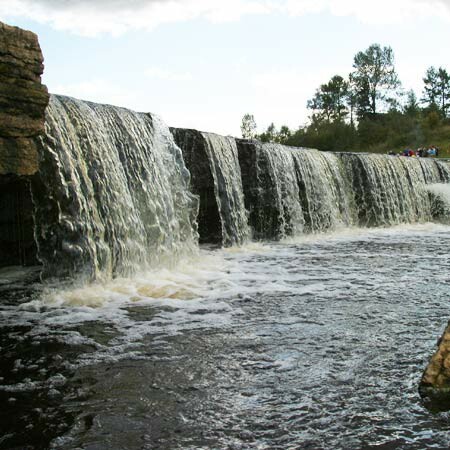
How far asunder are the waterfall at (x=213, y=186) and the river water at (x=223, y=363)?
16.1ft

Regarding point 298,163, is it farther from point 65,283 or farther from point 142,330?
point 142,330

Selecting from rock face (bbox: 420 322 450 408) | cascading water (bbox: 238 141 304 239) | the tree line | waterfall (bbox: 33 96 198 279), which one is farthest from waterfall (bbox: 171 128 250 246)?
the tree line

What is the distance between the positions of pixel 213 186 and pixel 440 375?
31.2 feet

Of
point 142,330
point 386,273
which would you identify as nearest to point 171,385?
point 142,330

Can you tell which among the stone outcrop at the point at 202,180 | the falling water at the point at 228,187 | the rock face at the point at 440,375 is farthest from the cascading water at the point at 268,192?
the rock face at the point at 440,375

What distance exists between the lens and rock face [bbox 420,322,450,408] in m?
2.90

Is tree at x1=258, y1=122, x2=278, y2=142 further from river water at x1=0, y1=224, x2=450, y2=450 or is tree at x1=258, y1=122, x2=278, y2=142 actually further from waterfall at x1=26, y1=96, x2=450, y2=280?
river water at x1=0, y1=224, x2=450, y2=450

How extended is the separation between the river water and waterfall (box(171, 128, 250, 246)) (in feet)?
16.1

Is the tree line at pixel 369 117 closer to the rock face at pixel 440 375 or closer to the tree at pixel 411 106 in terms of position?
the tree at pixel 411 106

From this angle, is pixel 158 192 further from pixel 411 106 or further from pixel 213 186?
pixel 411 106

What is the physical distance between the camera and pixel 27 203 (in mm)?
7926

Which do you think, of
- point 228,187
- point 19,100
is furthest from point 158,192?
point 19,100

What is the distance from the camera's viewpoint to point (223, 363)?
381 centimetres

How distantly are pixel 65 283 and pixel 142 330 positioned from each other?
261cm
